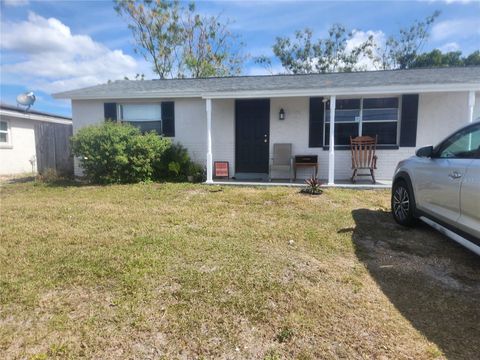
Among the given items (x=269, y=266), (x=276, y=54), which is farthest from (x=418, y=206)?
(x=276, y=54)

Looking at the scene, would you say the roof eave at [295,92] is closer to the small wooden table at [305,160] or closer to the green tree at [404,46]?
the small wooden table at [305,160]

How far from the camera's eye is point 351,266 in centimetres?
340

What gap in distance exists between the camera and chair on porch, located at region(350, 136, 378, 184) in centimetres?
862

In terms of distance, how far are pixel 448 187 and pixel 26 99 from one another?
16.7m

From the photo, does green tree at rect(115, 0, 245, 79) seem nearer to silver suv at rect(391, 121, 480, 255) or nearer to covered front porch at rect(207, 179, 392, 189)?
covered front porch at rect(207, 179, 392, 189)

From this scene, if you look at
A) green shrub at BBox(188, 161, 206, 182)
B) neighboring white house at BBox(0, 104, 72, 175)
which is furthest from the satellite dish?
green shrub at BBox(188, 161, 206, 182)

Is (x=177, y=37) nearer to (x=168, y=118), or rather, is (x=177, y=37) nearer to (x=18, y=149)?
(x=18, y=149)

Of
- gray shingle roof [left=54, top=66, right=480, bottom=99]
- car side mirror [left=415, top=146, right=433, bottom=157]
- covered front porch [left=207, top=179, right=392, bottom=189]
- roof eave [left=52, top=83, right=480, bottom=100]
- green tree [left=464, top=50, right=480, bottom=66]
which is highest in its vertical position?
green tree [left=464, top=50, right=480, bottom=66]

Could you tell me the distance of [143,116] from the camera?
1006 centimetres

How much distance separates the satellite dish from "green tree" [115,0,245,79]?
912 cm

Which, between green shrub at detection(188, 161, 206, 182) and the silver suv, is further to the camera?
green shrub at detection(188, 161, 206, 182)

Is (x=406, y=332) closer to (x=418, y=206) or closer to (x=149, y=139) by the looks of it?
(x=418, y=206)

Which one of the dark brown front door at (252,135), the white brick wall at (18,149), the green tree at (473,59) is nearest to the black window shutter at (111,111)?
the dark brown front door at (252,135)

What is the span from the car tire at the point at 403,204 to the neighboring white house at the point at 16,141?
13.2 metres
